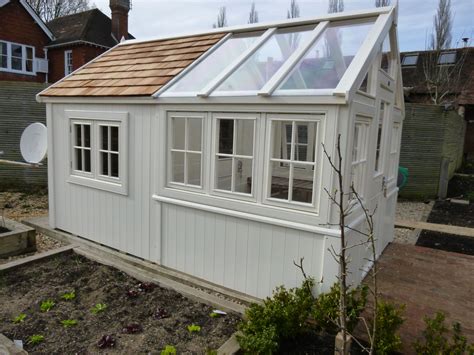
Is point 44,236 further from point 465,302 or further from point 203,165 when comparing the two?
point 465,302

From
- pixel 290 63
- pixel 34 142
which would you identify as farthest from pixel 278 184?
pixel 34 142

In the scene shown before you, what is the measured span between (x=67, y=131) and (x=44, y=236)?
1905 mm

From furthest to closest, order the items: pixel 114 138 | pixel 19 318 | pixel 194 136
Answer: pixel 114 138, pixel 194 136, pixel 19 318

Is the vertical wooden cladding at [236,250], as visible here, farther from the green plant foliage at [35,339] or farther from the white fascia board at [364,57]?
the green plant foliage at [35,339]

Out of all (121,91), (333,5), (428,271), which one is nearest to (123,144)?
(121,91)

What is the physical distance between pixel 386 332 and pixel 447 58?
71.8 feet

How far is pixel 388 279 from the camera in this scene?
15.1 ft

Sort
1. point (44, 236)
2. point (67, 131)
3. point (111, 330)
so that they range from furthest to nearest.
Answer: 1. point (44, 236)
2. point (67, 131)
3. point (111, 330)

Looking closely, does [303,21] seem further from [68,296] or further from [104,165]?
[68,296]

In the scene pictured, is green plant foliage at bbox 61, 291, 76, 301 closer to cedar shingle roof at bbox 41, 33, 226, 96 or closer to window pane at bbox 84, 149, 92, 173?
window pane at bbox 84, 149, 92, 173

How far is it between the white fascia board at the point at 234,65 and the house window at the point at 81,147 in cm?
228

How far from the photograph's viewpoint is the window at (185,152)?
14.6 ft

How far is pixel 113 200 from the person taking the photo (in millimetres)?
5230

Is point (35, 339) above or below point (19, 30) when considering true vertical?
below
